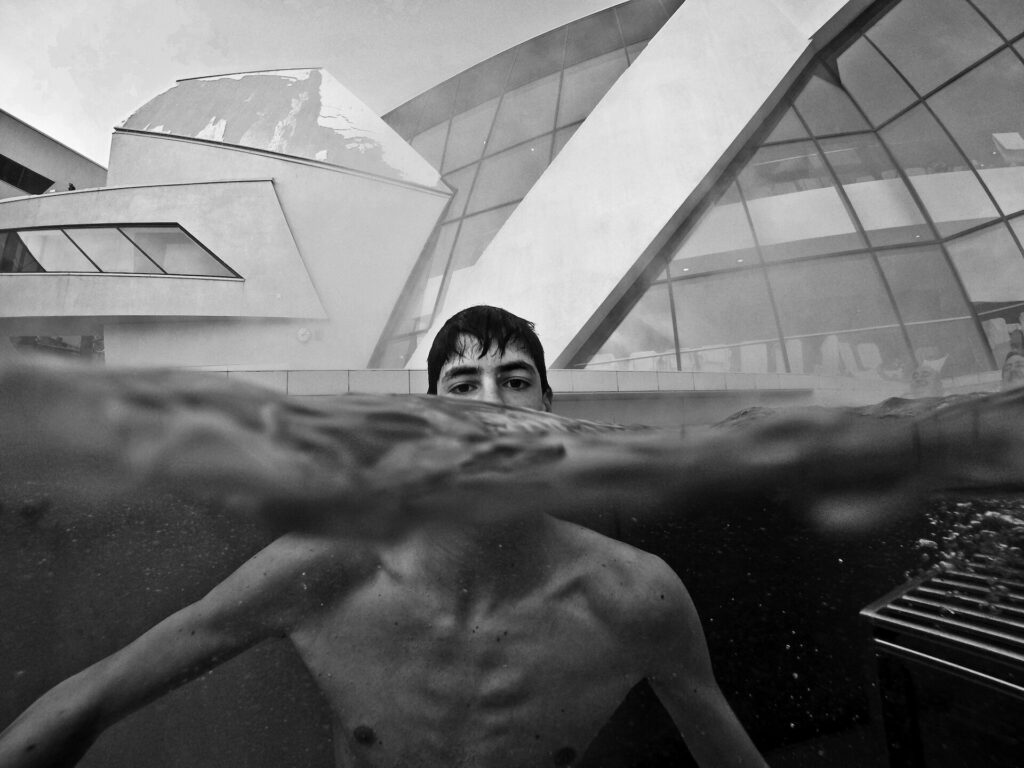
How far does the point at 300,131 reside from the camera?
9906 mm

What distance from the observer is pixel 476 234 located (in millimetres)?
8562

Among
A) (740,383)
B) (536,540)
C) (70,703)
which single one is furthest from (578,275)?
(70,703)

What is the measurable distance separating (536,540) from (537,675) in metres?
0.63

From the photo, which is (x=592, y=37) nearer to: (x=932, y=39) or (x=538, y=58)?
(x=538, y=58)

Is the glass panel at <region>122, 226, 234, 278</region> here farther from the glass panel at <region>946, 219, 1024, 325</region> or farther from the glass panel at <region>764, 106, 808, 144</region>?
the glass panel at <region>946, 219, 1024, 325</region>

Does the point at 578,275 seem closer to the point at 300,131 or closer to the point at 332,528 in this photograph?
the point at 332,528

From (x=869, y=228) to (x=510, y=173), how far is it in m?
5.78

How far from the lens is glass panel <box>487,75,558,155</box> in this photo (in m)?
9.67

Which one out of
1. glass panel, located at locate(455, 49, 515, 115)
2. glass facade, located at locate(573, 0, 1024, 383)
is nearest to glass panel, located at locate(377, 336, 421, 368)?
glass facade, located at locate(573, 0, 1024, 383)

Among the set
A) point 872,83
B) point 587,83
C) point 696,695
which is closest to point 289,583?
point 696,695

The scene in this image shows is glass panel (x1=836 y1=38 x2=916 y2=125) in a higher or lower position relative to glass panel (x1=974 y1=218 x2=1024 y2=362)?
higher

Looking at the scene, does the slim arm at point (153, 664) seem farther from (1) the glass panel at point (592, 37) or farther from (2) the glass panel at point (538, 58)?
(1) the glass panel at point (592, 37)

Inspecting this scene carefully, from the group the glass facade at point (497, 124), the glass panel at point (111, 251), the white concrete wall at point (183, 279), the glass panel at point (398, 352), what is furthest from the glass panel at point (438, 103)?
the glass panel at point (111, 251)

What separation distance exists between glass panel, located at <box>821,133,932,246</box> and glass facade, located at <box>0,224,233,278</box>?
9.78 meters
